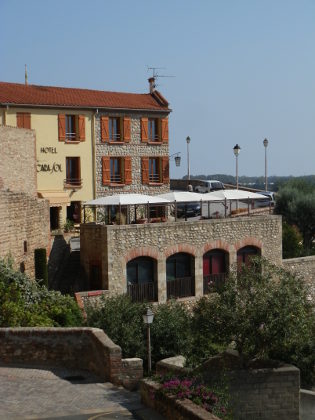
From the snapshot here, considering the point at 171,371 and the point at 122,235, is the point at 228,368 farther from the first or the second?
the point at 122,235

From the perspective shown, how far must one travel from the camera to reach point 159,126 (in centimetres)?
4612

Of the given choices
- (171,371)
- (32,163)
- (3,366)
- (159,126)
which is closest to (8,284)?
(3,366)

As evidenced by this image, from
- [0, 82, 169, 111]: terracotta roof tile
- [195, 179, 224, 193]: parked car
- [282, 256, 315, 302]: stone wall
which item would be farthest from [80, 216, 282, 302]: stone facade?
[195, 179, 224, 193]: parked car

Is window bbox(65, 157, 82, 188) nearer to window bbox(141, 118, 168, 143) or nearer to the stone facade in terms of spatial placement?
window bbox(141, 118, 168, 143)

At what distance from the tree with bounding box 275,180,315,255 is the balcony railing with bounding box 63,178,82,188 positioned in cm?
1433

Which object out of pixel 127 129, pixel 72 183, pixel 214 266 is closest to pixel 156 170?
pixel 127 129

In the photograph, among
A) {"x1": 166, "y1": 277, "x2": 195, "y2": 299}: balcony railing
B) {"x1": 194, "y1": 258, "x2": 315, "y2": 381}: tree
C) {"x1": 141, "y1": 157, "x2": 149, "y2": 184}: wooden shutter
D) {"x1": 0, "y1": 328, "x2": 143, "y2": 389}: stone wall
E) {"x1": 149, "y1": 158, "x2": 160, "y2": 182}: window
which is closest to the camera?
{"x1": 194, "y1": 258, "x2": 315, "y2": 381}: tree

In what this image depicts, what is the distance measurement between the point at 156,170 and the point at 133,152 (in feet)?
8.21

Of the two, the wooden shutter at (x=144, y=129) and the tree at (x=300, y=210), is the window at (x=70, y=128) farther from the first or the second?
the tree at (x=300, y=210)

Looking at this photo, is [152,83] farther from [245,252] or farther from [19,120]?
[245,252]

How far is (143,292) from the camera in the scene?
3003 cm

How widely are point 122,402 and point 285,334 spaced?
4.70 metres

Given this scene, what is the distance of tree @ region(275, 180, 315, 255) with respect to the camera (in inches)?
1825

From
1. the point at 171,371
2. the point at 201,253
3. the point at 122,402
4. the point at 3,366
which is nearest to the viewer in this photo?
the point at 122,402
